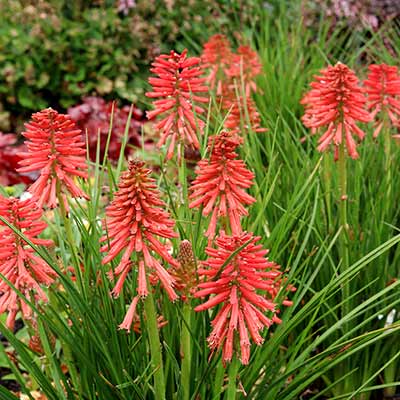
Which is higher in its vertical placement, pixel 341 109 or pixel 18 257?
pixel 341 109

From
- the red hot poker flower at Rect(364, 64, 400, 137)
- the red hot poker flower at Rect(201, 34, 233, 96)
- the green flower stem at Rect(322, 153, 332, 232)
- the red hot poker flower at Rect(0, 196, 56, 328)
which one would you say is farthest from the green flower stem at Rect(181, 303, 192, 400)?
the red hot poker flower at Rect(201, 34, 233, 96)

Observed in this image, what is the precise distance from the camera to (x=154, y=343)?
191cm

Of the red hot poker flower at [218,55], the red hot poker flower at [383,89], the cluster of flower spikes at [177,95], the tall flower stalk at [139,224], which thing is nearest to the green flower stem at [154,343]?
the tall flower stalk at [139,224]

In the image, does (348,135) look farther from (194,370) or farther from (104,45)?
(104,45)

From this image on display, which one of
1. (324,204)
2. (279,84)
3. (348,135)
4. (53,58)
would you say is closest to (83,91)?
(53,58)

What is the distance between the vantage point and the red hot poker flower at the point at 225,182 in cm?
197

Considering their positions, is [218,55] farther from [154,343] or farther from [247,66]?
[154,343]

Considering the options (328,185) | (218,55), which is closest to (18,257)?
(328,185)

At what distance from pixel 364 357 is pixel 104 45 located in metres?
5.21

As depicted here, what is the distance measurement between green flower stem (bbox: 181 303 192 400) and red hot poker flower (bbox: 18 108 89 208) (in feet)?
1.56

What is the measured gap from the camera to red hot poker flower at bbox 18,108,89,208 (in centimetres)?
209

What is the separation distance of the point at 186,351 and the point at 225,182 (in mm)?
480

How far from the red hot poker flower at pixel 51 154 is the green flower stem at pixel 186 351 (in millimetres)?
476

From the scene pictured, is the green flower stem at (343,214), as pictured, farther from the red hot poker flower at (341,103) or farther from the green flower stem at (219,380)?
the green flower stem at (219,380)
